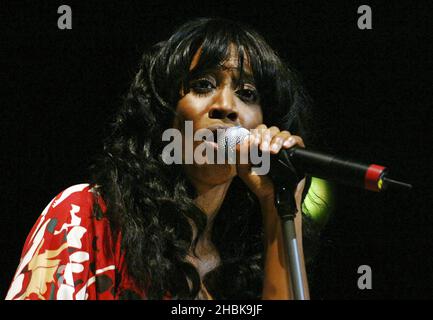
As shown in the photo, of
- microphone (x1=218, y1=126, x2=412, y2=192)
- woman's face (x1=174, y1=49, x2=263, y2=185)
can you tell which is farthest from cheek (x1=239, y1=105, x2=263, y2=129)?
microphone (x1=218, y1=126, x2=412, y2=192)

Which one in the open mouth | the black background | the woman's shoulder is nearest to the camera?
the woman's shoulder

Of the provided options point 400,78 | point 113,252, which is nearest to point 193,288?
point 113,252

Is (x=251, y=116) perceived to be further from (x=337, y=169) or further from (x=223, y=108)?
(x=337, y=169)

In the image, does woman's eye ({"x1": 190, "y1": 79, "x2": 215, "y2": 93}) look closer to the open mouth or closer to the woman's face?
the woman's face

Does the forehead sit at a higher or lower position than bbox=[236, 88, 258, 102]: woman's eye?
higher

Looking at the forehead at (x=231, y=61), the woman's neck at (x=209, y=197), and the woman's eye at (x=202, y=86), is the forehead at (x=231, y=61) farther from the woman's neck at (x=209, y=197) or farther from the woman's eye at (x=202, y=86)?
the woman's neck at (x=209, y=197)

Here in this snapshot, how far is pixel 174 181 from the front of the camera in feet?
5.20

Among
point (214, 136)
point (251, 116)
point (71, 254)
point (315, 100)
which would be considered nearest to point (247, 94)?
point (251, 116)

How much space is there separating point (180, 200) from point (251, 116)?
30 centimetres

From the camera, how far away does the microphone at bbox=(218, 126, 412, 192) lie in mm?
1026

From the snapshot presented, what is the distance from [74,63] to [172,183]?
67cm

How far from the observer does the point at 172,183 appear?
5.20 ft

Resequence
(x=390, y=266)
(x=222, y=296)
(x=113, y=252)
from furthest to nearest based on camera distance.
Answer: (x=390, y=266), (x=222, y=296), (x=113, y=252)

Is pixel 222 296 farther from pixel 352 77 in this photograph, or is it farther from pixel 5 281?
pixel 352 77
